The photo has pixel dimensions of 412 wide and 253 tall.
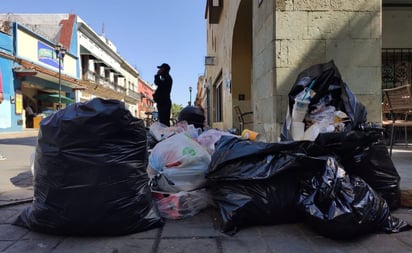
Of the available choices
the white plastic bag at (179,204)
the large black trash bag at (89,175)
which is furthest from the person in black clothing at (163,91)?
the large black trash bag at (89,175)

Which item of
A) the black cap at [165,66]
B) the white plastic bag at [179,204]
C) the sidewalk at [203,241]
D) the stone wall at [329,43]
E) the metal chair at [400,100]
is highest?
the black cap at [165,66]

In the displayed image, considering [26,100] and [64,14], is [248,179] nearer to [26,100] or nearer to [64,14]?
[26,100]

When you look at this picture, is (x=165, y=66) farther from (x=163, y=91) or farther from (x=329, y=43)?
(x=329, y=43)

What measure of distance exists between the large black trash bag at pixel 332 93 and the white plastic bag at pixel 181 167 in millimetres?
864

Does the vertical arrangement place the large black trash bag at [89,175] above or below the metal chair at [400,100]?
below

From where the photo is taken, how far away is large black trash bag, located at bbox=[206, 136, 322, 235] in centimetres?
236

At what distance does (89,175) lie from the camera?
7.09 ft

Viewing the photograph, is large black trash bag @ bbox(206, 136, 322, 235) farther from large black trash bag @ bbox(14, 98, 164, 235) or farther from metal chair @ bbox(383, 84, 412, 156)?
metal chair @ bbox(383, 84, 412, 156)

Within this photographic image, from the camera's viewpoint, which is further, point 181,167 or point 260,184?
point 181,167

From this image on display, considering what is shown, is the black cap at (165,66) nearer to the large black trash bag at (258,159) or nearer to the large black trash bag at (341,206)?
the large black trash bag at (258,159)

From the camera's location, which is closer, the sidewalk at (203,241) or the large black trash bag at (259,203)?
the sidewalk at (203,241)

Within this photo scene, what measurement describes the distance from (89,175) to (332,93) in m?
2.05

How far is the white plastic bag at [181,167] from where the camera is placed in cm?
271

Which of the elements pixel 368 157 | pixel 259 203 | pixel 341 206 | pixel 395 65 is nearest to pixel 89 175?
pixel 259 203
